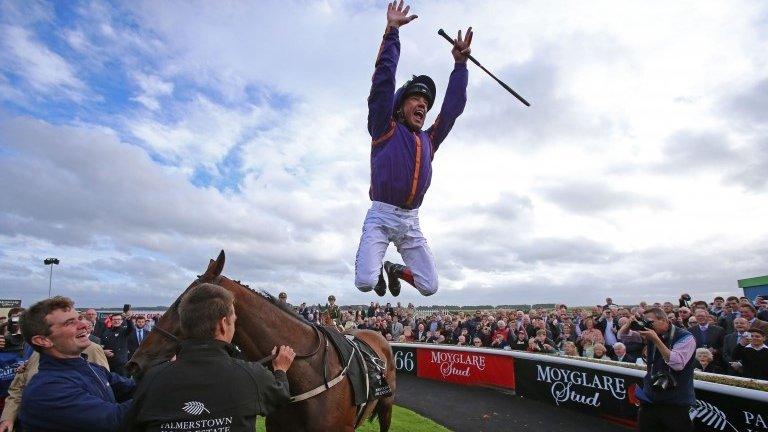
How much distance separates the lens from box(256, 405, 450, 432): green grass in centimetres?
834

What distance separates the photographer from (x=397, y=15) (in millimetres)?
4305

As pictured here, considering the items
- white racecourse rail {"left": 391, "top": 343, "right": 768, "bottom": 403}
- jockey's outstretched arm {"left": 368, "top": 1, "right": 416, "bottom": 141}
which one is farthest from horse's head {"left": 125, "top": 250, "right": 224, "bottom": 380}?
white racecourse rail {"left": 391, "top": 343, "right": 768, "bottom": 403}

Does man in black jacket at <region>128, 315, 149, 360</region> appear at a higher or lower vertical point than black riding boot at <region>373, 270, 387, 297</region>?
lower

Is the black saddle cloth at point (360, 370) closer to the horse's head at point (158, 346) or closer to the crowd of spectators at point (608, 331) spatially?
the horse's head at point (158, 346)

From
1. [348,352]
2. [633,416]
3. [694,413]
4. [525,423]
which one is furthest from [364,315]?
[348,352]

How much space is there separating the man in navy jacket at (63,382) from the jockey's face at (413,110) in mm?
3174

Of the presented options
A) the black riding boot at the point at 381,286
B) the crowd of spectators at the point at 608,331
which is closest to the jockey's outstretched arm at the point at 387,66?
the black riding boot at the point at 381,286

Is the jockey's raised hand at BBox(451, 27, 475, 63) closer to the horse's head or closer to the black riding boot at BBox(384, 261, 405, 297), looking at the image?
the black riding boot at BBox(384, 261, 405, 297)

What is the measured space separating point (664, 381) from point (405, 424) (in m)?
4.62

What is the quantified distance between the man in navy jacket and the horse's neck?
1021 millimetres

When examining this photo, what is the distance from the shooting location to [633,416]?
8.41m

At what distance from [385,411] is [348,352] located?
105 inches

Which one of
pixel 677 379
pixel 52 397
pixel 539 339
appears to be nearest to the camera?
Result: pixel 52 397

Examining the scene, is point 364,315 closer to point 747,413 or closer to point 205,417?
point 747,413
